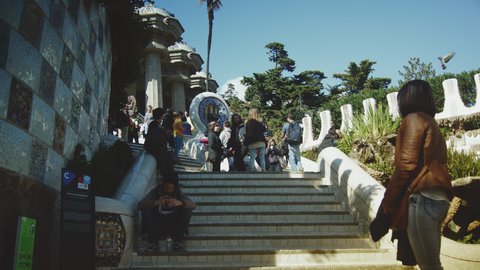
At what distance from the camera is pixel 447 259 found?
4.66 m

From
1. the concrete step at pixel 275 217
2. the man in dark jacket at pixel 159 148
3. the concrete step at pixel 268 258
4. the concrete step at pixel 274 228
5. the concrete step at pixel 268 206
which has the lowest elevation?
the concrete step at pixel 268 258

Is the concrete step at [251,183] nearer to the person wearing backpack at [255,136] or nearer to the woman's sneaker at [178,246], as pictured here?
the person wearing backpack at [255,136]

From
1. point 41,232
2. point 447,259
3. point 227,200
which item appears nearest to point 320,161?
point 227,200

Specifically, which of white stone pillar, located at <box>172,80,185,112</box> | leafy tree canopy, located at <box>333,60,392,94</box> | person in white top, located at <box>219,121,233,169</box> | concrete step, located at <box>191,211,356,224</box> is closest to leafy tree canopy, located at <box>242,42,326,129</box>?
leafy tree canopy, located at <box>333,60,392,94</box>

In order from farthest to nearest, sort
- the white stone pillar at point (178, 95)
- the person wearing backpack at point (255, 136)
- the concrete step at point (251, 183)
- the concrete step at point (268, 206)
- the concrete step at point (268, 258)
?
the white stone pillar at point (178, 95)
the person wearing backpack at point (255, 136)
the concrete step at point (251, 183)
the concrete step at point (268, 206)
the concrete step at point (268, 258)

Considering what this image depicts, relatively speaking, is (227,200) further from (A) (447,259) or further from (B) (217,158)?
(A) (447,259)

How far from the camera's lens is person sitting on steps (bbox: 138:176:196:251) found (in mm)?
5406

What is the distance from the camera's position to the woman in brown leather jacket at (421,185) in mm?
2635

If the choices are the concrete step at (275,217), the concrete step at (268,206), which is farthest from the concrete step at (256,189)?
the concrete step at (275,217)

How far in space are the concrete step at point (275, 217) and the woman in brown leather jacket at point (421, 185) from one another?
12.9 feet

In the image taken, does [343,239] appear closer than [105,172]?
Yes

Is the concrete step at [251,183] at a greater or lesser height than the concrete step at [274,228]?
greater

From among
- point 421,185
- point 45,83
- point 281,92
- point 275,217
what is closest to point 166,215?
point 275,217

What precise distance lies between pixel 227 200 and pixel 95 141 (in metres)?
2.71
